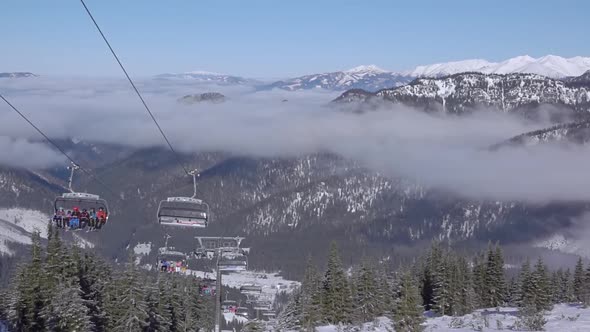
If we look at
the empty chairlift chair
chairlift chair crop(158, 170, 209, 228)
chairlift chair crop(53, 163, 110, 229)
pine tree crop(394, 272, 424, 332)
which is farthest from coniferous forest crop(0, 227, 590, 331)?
chairlift chair crop(53, 163, 110, 229)

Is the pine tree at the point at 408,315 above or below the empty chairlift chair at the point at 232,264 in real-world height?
below


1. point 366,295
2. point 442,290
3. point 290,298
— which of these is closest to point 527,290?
point 442,290

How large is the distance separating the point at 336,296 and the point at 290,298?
237 inches

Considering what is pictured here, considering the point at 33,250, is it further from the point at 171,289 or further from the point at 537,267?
the point at 537,267

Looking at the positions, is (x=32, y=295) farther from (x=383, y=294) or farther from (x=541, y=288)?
(x=541, y=288)

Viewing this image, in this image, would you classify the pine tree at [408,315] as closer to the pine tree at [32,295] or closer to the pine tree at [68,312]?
the pine tree at [68,312]

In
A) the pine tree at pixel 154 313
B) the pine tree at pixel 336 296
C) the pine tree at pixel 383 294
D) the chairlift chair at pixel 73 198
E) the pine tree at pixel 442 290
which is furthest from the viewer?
the pine tree at pixel 442 290

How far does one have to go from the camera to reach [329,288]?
64625 mm

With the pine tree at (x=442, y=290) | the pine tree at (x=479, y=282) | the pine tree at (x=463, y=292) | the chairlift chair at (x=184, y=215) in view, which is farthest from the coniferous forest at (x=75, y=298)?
the pine tree at (x=479, y=282)

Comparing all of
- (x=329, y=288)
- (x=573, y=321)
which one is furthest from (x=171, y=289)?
(x=573, y=321)

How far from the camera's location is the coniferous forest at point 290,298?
44906mm

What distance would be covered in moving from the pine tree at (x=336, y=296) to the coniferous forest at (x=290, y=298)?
0.09 m

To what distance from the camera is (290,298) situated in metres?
68.5

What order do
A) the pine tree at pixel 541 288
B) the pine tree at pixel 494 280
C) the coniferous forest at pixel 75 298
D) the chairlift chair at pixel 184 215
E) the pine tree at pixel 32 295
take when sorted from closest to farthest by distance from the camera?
the chairlift chair at pixel 184 215 → the coniferous forest at pixel 75 298 → the pine tree at pixel 32 295 → the pine tree at pixel 541 288 → the pine tree at pixel 494 280
